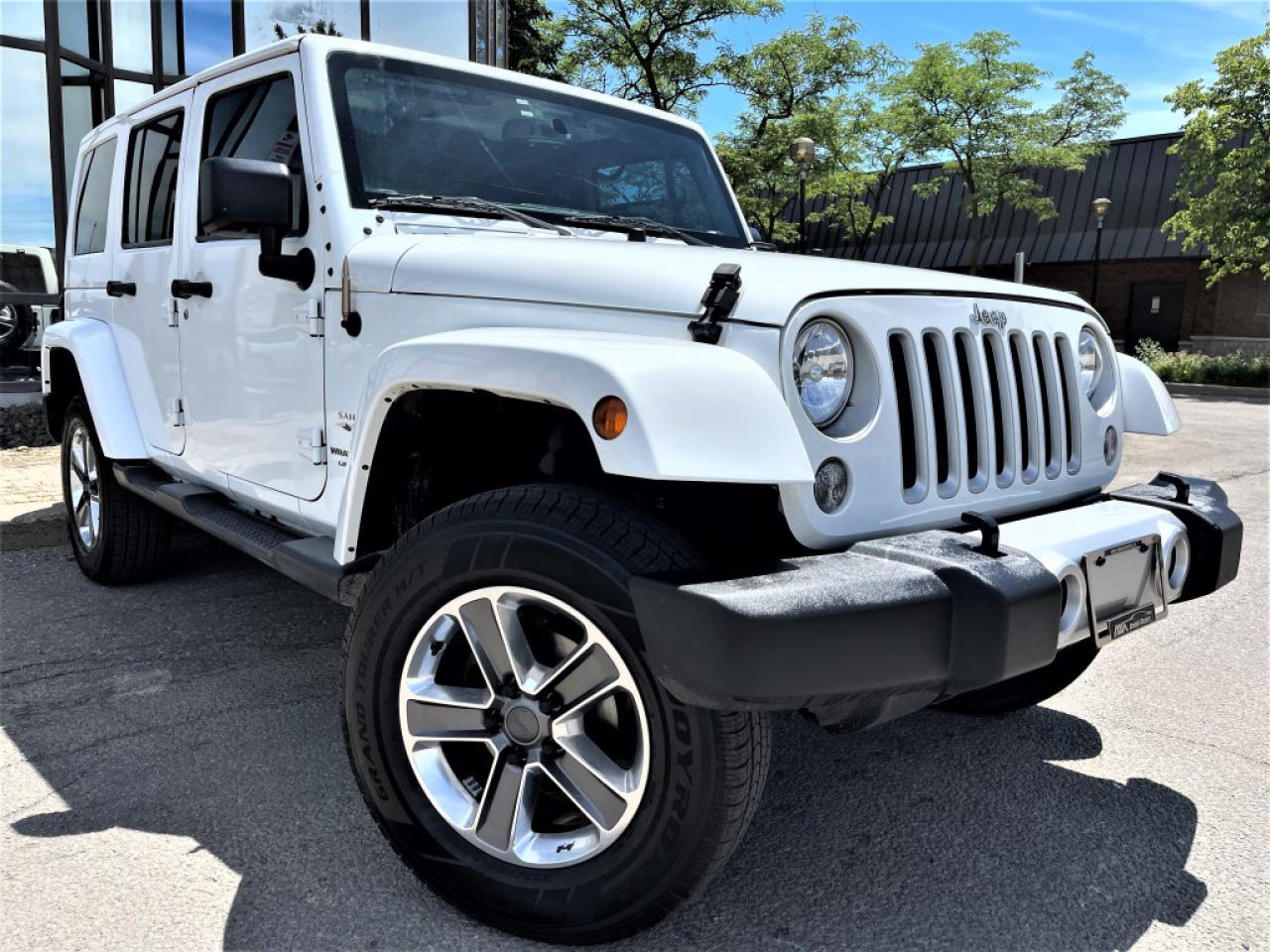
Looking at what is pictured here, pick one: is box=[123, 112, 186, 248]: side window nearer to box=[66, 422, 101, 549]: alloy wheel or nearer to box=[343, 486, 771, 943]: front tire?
box=[66, 422, 101, 549]: alloy wheel

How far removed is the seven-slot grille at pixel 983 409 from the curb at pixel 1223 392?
60.3 feet

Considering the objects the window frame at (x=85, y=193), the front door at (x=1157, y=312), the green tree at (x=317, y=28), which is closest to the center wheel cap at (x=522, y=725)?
the window frame at (x=85, y=193)

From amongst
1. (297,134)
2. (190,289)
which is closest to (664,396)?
(297,134)

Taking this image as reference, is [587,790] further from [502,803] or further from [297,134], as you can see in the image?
[297,134]

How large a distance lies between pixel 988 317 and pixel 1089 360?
63 cm

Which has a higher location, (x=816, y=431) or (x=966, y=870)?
(x=816, y=431)

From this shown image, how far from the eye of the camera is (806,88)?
838 inches

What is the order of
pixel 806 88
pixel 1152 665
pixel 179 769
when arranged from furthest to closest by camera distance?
1. pixel 806 88
2. pixel 1152 665
3. pixel 179 769

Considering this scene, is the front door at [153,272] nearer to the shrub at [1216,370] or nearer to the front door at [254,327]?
the front door at [254,327]

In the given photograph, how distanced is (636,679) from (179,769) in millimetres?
1694

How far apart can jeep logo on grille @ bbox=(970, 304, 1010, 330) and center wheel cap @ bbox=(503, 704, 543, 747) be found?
1377mm

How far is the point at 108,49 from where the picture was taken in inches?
488

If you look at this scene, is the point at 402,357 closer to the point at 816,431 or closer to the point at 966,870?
the point at 816,431

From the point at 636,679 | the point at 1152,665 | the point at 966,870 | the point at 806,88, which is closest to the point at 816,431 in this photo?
the point at 636,679
